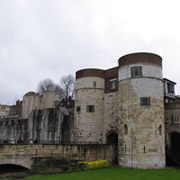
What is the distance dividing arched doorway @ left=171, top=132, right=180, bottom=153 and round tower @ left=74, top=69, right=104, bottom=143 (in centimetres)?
735

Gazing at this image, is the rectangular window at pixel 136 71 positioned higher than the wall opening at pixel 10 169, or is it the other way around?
the rectangular window at pixel 136 71

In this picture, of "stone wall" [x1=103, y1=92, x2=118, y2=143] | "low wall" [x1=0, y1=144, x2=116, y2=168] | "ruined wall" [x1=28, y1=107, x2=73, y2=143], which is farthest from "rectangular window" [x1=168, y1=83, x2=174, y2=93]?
"ruined wall" [x1=28, y1=107, x2=73, y2=143]

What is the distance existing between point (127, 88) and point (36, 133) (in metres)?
14.0

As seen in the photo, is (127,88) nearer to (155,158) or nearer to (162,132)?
(162,132)

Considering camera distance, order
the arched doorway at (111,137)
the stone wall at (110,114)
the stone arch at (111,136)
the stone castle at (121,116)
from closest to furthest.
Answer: the stone castle at (121,116)
the stone wall at (110,114)
the stone arch at (111,136)
the arched doorway at (111,137)

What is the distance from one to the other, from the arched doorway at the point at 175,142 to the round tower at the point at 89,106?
24.1 ft

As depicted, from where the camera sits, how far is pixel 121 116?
763 inches

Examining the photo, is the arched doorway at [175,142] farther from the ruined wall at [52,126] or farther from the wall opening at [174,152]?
the ruined wall at [52,126]

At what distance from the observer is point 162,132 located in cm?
1845

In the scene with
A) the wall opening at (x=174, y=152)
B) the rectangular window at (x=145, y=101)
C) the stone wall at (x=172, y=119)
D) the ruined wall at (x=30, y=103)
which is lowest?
the wall opening at (x=174, y=152)

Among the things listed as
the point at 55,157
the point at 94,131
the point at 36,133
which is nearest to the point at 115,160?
the point at 94,131

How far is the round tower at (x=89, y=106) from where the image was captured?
23.7 metres

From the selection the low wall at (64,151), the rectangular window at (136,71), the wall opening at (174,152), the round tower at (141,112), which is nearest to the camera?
the low wall at (64,151)

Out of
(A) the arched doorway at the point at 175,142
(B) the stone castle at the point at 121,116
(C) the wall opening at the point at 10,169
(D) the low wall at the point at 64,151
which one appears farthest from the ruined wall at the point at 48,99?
(A) the arched doorway at the point at 175,142
